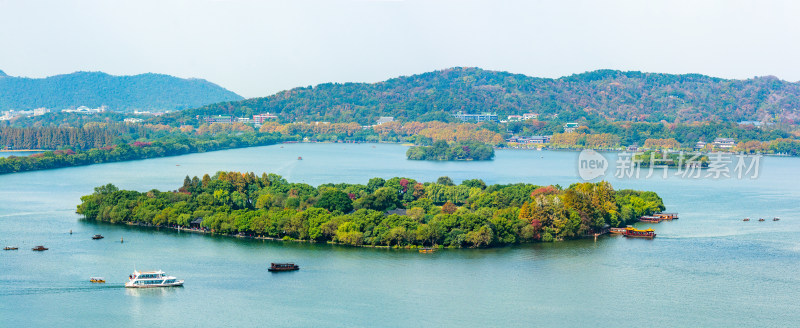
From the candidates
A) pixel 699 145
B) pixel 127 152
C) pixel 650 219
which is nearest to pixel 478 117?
pixel 699 145

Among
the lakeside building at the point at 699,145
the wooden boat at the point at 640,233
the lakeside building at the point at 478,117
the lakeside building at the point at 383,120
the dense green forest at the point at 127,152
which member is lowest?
the wooden boat at the point at 640,233

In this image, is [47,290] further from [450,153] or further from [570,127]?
[570,127]

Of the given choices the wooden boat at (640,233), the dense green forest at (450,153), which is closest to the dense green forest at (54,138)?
the dense green forest at (450,153)

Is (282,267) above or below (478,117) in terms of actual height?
below

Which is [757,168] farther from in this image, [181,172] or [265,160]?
[181,172]

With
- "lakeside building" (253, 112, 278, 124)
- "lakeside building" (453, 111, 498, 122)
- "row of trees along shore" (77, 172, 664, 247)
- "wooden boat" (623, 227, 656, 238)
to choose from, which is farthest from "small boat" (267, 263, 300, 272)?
"lakeside building" (453, 111, 498, 122)

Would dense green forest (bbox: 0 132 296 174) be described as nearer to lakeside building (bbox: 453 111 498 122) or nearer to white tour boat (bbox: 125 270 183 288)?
white tour boat (bbox: 125 270 183 288)

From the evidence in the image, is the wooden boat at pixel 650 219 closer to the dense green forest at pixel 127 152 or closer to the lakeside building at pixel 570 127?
the dense green forest at pixel 127 152
